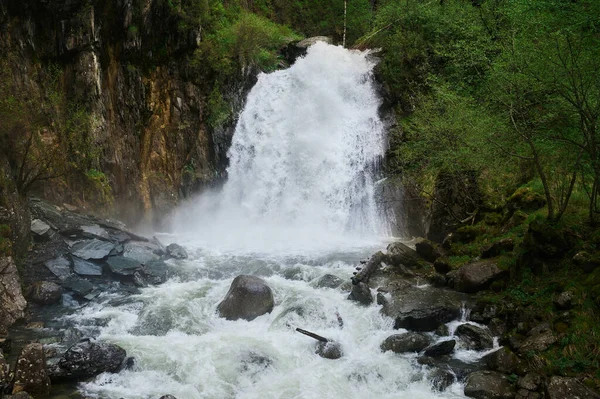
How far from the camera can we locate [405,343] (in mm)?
9492

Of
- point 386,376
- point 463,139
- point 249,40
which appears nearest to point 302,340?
point 386,376

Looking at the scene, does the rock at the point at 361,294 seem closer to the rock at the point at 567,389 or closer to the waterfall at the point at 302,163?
the rock at the point at 567,389

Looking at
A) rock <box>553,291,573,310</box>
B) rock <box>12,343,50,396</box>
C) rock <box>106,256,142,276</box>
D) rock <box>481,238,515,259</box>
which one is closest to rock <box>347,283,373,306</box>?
rock <box>481,238,515,259</box>

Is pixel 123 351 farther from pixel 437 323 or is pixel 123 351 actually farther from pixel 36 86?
pixel 36 86

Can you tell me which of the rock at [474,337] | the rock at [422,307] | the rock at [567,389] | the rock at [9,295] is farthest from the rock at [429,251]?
the rock at [9,295]

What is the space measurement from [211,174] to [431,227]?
11.4m

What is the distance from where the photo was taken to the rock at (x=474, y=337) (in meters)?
9.38

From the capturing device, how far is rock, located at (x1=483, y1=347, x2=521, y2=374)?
8297 mm

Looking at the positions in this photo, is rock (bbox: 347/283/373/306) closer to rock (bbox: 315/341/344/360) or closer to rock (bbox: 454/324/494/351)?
rock (bbox: 315/341/344/360)

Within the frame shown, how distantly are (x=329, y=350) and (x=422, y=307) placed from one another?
2.81 metres

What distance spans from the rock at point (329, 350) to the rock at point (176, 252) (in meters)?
8.01

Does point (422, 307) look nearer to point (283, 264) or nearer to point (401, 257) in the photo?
point (401, 257)

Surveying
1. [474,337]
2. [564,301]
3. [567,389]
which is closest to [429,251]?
[474,337]

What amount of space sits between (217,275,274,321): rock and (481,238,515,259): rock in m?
6.55
